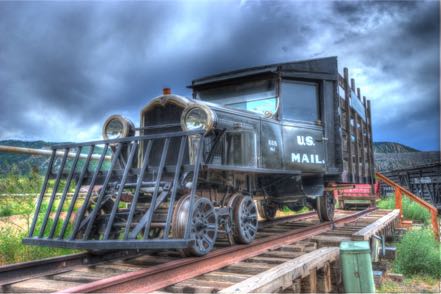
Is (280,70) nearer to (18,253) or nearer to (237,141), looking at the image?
(237,141)

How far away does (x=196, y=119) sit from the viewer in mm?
4695

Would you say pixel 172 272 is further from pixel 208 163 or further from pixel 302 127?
pixel 302 127

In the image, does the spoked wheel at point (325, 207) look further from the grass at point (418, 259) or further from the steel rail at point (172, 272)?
the steel rail at point (172, 272)

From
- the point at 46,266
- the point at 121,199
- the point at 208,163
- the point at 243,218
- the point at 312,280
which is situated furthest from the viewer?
the point at 243,218

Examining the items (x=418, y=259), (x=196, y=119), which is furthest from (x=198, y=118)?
(x=418, y=259)

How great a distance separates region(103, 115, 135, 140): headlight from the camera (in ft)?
17.0

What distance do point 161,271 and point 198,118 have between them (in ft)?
5.87

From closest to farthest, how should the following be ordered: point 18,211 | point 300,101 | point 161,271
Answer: point 161,271 < point 18,211 < point 300,101

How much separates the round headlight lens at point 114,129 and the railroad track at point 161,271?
1478mm

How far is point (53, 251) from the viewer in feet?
16.8

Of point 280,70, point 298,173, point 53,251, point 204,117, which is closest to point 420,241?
point 298,173

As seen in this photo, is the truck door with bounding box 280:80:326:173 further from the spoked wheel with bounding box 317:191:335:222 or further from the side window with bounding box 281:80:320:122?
the spoked wheel with bounding box 317:191:335:222

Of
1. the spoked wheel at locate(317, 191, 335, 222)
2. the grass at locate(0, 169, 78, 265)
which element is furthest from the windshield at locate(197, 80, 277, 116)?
the grass at locate(0, 169, 78, 265)

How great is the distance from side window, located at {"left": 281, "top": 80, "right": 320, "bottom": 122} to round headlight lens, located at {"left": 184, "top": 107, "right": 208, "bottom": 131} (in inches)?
Result: 82.3
